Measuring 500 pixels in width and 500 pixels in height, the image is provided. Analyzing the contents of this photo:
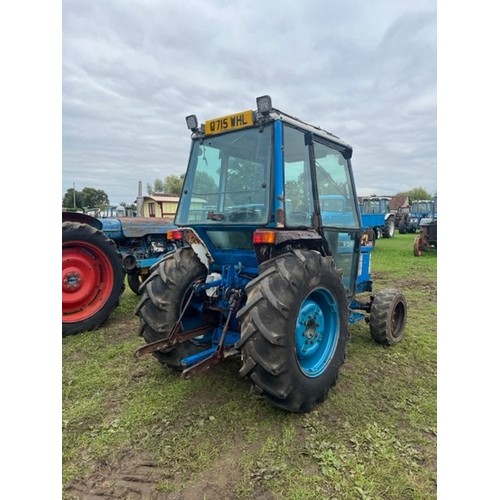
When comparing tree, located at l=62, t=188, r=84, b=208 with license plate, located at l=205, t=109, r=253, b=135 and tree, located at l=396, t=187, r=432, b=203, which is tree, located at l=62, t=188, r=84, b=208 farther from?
tree, located at l=396, t=187, r=432, b=203

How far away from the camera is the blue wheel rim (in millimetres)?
2939

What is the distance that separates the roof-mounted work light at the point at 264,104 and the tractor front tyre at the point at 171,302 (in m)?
1.40

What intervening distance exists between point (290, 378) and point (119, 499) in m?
1.25

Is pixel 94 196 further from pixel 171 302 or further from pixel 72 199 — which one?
pixel 171 302

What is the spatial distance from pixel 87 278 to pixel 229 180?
2847mm

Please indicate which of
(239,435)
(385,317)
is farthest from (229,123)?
(385,317)

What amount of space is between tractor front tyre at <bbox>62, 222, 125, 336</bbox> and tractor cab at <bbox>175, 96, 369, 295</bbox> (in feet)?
6.86

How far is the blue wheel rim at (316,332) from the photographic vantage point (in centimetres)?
294

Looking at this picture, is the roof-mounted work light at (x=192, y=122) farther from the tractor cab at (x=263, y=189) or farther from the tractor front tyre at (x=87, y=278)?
the tractor front tyre at (x=87, y=278)

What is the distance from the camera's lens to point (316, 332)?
10.1 ft

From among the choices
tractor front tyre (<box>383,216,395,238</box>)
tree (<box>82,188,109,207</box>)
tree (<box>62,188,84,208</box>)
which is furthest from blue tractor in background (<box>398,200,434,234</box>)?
tree (<box>82,188,109,207</box>)

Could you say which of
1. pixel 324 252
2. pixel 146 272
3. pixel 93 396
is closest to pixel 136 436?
pixel 93 396

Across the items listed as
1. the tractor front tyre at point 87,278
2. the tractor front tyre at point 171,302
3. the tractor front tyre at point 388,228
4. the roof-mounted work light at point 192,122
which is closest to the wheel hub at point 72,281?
the tractor front tyre at point 87,278

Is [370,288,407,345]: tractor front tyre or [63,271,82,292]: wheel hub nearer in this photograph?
[370,288,407,345]: tractor front tyre
